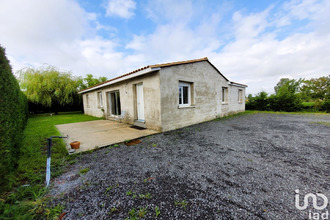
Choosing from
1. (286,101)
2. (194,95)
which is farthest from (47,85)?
(286,101)

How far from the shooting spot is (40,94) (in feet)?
41.4

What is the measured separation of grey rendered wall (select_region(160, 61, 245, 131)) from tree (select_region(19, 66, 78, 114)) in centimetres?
1399

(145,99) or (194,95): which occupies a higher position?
(194,95)

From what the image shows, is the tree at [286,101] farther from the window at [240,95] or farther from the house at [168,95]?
the house at [168,95]

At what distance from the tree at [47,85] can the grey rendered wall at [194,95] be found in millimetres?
13988

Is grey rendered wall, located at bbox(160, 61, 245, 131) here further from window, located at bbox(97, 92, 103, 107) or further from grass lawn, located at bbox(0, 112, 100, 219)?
window, located at bbox(97, 92, 103, 107)

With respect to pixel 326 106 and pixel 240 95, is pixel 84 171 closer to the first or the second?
pixel 240 95

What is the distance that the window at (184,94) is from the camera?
6852 mm

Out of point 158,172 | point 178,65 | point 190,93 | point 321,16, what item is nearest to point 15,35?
point 178,65

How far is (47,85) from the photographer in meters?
12.7

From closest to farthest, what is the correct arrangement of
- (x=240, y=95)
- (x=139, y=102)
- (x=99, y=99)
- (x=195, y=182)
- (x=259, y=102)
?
(x=195, y=182), (x=139, y=102), (x=99, y=99), (x=240, y=95), (x=259, y=102)

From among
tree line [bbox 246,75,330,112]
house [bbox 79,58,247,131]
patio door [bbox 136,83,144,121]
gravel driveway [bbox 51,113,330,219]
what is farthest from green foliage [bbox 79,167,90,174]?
tree line [bbox 246,75,330,112]

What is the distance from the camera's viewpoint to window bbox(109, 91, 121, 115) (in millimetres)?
9102

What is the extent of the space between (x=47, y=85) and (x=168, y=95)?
14.7m
